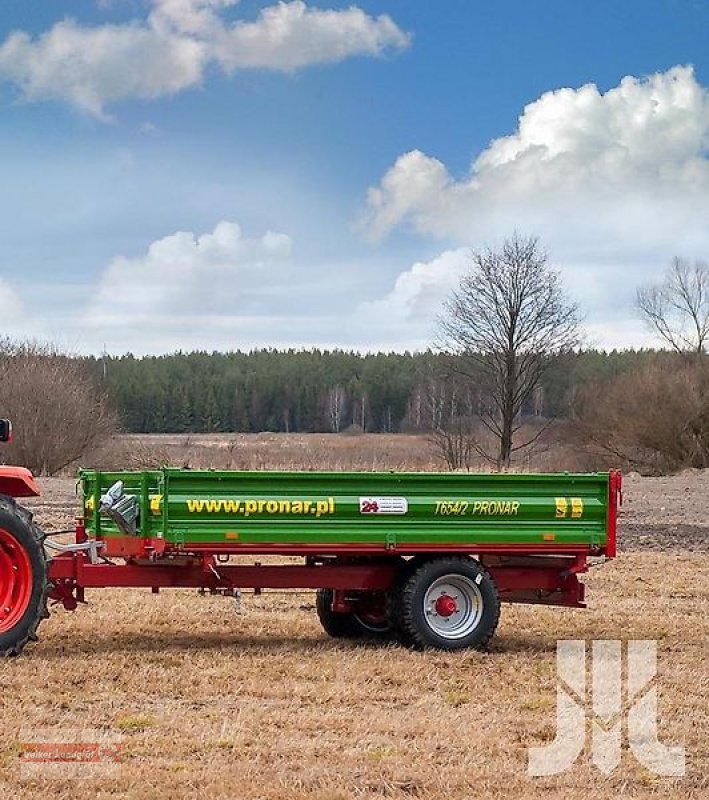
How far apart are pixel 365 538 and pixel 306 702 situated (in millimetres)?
1816

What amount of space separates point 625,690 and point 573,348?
34.8 m

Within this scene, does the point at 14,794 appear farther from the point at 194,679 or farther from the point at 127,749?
the point at 194,679

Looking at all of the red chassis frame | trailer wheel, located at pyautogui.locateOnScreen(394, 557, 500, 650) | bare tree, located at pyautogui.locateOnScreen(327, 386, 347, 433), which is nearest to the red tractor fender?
the red chassis frame

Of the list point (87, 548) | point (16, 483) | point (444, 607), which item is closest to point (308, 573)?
point (444, 607)

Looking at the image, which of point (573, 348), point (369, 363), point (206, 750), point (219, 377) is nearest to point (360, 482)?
point (206, 750)

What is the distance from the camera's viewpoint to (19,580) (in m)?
8.70

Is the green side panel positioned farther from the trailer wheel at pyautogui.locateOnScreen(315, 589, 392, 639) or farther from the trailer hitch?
the trailer wheel at pyautogui.locateOnScreen(315, 589, 392, 639)

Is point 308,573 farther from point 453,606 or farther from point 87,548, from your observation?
point 87,548

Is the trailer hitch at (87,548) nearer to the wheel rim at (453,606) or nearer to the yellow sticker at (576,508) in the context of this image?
the wheel rim at (453,606)

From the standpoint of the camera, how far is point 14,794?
574 cm

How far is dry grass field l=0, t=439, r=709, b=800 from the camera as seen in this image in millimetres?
6090

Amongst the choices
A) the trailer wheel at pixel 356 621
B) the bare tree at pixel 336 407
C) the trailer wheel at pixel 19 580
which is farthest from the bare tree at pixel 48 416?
the bare tree at pixel 336 407

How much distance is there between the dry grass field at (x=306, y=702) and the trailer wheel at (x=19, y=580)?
0.19 m

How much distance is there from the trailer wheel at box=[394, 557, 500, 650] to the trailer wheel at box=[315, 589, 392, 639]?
0.67m
